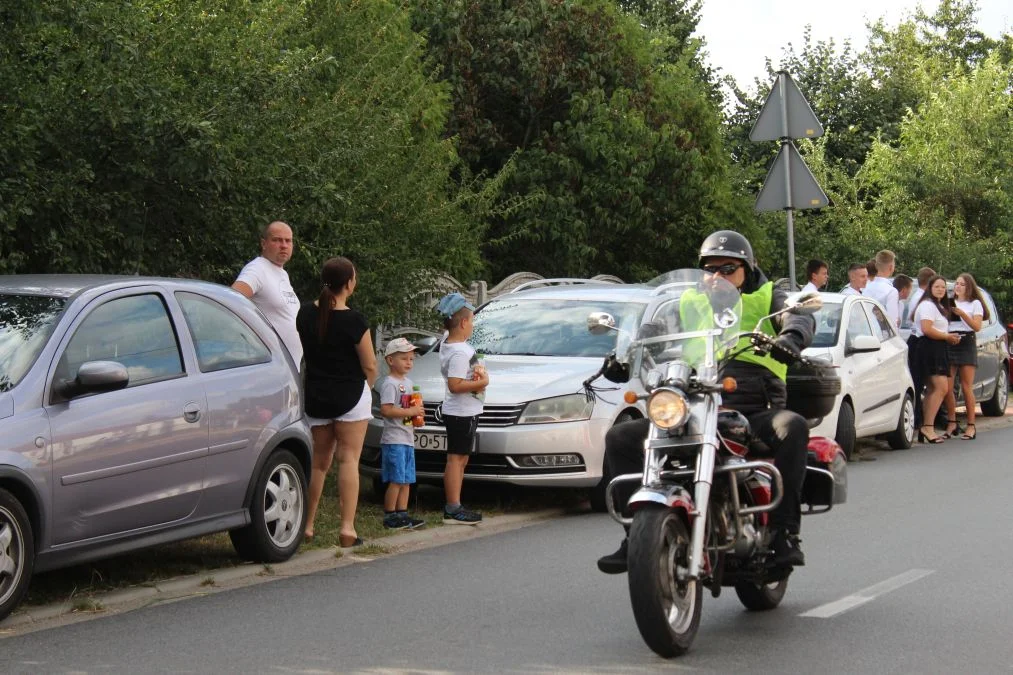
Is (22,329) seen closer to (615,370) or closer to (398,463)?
(615,370)

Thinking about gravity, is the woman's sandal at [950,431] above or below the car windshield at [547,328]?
below

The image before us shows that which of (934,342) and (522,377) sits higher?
(522,377)

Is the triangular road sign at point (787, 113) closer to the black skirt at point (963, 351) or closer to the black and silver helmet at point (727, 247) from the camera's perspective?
the black skirt at point (963, 351)

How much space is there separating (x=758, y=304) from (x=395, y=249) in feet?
22.7

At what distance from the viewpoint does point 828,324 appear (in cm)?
1516

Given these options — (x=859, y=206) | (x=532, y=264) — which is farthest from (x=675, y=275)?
(x=859, y=206)

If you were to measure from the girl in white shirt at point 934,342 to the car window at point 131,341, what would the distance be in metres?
10.9

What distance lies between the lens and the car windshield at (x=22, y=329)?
728 cm

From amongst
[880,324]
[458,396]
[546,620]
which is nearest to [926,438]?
[880,324]

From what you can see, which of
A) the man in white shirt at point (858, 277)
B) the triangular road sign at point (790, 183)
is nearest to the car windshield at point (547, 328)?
the triangular road sign at point (790, 183)

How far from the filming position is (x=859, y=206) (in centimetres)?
3956

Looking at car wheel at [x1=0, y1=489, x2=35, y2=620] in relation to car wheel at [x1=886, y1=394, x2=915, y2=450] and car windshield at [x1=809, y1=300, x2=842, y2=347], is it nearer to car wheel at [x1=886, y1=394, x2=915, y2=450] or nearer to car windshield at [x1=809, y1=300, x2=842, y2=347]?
car windshield at [x1=809, y1=300, x2=842, y2=347]

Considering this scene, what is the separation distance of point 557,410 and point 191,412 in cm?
352

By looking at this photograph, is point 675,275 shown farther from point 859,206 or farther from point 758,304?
point 859,206
